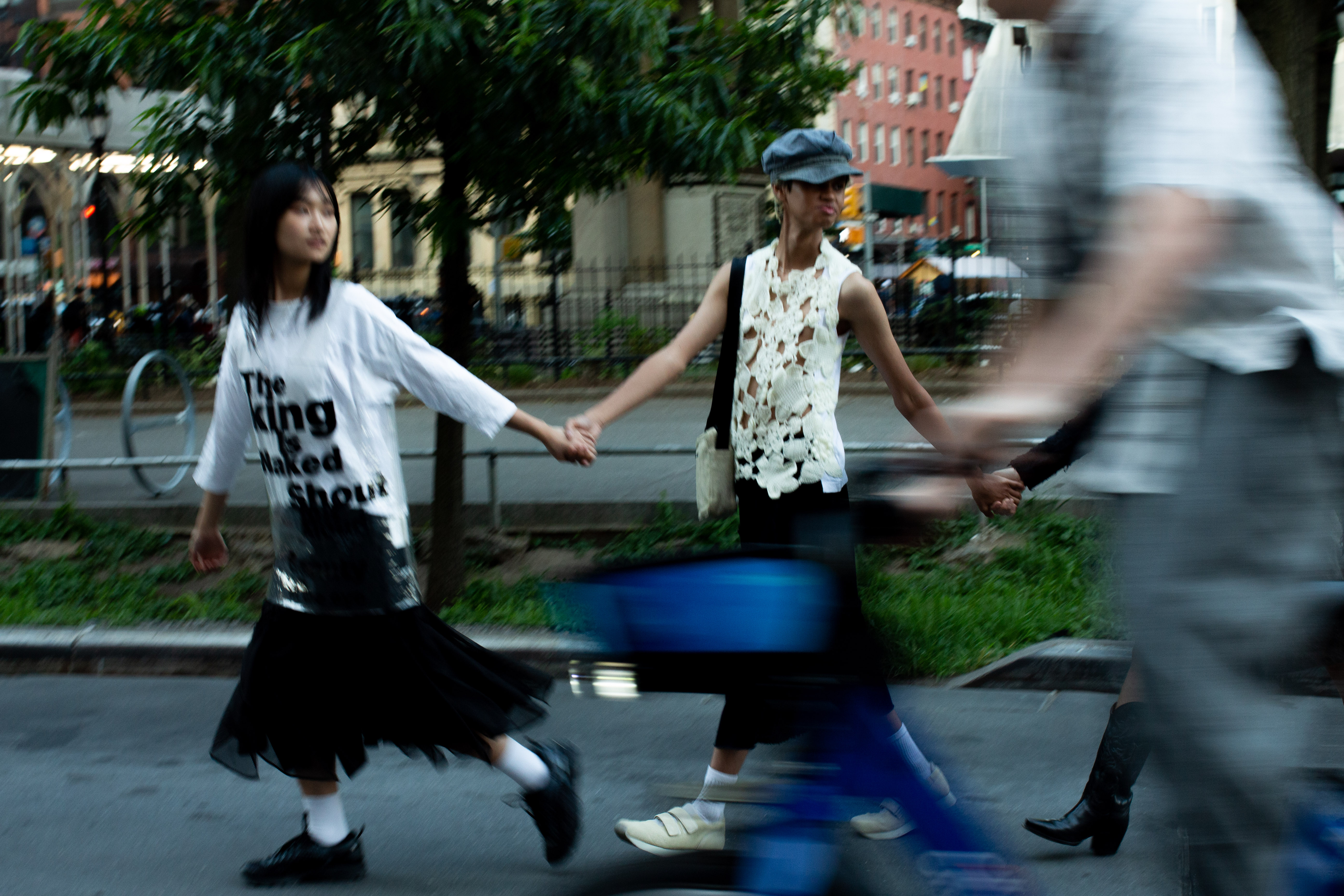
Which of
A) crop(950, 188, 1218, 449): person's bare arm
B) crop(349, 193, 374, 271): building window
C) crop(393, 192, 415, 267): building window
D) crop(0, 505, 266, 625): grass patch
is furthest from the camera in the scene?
crop(349, 193, 374, 271): building window

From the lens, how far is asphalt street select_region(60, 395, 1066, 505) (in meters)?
8.97

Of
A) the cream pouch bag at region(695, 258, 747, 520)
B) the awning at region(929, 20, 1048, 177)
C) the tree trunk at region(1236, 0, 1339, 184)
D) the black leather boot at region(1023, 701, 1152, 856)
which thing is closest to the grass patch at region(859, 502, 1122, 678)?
the cream pouch bag at region(695, 258, 747, 520)

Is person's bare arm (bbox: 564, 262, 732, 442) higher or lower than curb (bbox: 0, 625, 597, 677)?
higher

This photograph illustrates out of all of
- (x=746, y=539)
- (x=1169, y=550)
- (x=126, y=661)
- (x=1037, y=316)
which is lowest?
(x=126, y=661)

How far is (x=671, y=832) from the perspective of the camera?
3557 mm

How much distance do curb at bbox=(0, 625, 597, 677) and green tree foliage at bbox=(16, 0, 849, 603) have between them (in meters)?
0.93

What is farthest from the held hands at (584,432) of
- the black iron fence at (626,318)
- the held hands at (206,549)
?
the black iron fence at (626,318)

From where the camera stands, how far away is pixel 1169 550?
6.34 feet

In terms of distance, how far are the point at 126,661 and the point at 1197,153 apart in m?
5.43

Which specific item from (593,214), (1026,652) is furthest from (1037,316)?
(593,214)

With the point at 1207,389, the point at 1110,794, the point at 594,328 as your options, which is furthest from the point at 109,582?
the point at 594,328

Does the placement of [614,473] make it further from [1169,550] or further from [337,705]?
[1169,550]

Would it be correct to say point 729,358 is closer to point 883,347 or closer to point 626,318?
point 883,347

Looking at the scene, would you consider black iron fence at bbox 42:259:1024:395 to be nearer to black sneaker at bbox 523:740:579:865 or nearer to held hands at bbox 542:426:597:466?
held hands at bbox 542:426:597:466
